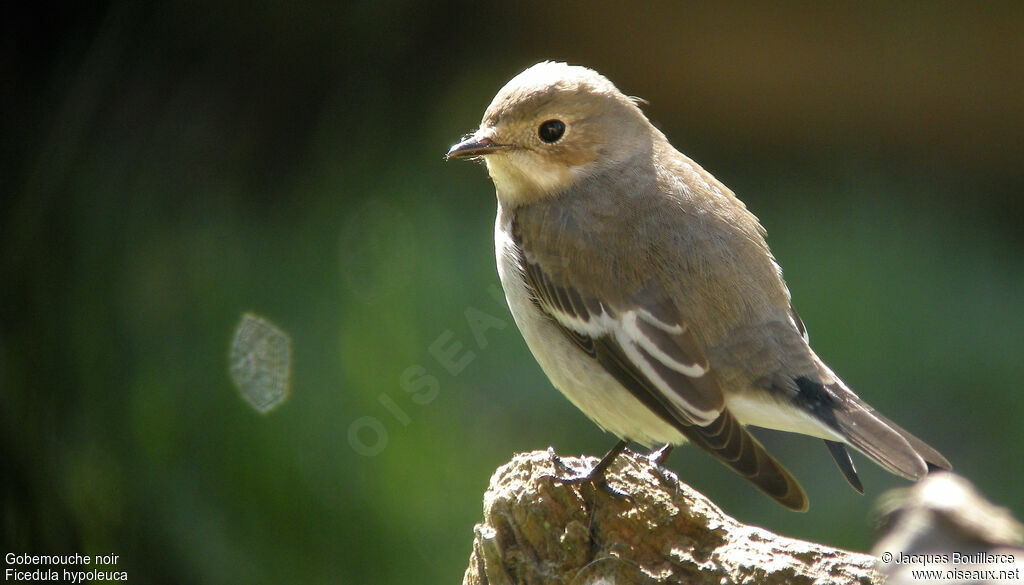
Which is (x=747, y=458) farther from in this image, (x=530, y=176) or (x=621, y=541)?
(x=530, y=176)

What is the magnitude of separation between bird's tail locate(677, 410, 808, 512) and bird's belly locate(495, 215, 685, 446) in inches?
6.2

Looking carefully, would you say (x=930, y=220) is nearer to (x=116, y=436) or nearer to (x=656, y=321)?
(x=656, y=321)

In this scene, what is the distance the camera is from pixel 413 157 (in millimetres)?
6184

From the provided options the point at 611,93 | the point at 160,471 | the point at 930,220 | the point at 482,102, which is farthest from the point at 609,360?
the point at 930,220

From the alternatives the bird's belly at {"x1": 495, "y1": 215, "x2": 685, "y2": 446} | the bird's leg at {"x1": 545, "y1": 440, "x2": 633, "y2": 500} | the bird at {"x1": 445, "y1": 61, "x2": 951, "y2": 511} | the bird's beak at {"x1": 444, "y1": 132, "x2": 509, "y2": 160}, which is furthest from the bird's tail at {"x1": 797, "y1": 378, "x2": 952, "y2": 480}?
the bird's beak at {"x1": 444, "y1": 132, "x2": 509, "y2": 160}

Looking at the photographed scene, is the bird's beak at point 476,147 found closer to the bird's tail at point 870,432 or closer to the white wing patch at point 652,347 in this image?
the white wing patch at point 652,347

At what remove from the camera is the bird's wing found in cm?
276

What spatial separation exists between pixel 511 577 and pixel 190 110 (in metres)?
4.43

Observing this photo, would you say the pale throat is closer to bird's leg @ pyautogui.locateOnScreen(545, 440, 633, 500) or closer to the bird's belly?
the bird's belly

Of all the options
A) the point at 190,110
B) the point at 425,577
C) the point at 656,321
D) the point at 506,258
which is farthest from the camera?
the point at 190,110

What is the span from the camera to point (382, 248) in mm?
5797

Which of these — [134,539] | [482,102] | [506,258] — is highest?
[482,102]

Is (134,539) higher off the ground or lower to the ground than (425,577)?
lower

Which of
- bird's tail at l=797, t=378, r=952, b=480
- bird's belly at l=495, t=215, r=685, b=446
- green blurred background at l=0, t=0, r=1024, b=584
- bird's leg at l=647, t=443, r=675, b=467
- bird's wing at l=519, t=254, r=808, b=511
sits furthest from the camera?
green blurred background at l=0, t=0, r=1024, b=584
